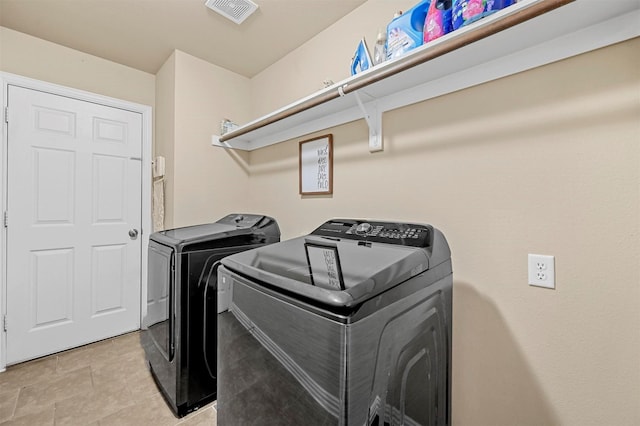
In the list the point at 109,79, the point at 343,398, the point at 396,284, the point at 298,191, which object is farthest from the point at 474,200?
the point at 109,79

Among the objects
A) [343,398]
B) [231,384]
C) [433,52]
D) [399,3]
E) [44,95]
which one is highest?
[399,3]

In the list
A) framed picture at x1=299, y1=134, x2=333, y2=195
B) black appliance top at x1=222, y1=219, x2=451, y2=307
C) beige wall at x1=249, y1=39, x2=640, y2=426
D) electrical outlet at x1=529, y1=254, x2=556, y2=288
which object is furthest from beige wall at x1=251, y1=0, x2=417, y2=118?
electrical outlet at x1=529, y1=254, x2=556, y2=288

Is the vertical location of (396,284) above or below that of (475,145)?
below

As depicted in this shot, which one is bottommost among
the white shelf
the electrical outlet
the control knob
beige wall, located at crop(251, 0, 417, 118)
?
the electrical outlet

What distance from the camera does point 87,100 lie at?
7.88 feet

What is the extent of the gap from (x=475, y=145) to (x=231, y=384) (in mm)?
1462

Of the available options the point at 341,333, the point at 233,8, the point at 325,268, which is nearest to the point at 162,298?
the point at 325,268

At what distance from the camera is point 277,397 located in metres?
0.93

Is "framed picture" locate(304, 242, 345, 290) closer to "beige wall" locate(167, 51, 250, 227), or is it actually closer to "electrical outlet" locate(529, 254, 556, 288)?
"electrical outlet" locate(529, 254, 556, 288)

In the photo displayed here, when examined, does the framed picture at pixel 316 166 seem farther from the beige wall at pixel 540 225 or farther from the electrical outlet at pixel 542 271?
the electrical outlet at pixel 542 271

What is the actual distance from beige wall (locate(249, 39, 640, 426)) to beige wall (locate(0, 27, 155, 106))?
103 inches

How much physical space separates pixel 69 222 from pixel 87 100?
3.43 ft

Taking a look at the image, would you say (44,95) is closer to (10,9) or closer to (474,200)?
(10,9)

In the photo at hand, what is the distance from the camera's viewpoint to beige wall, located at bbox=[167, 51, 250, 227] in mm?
2342
